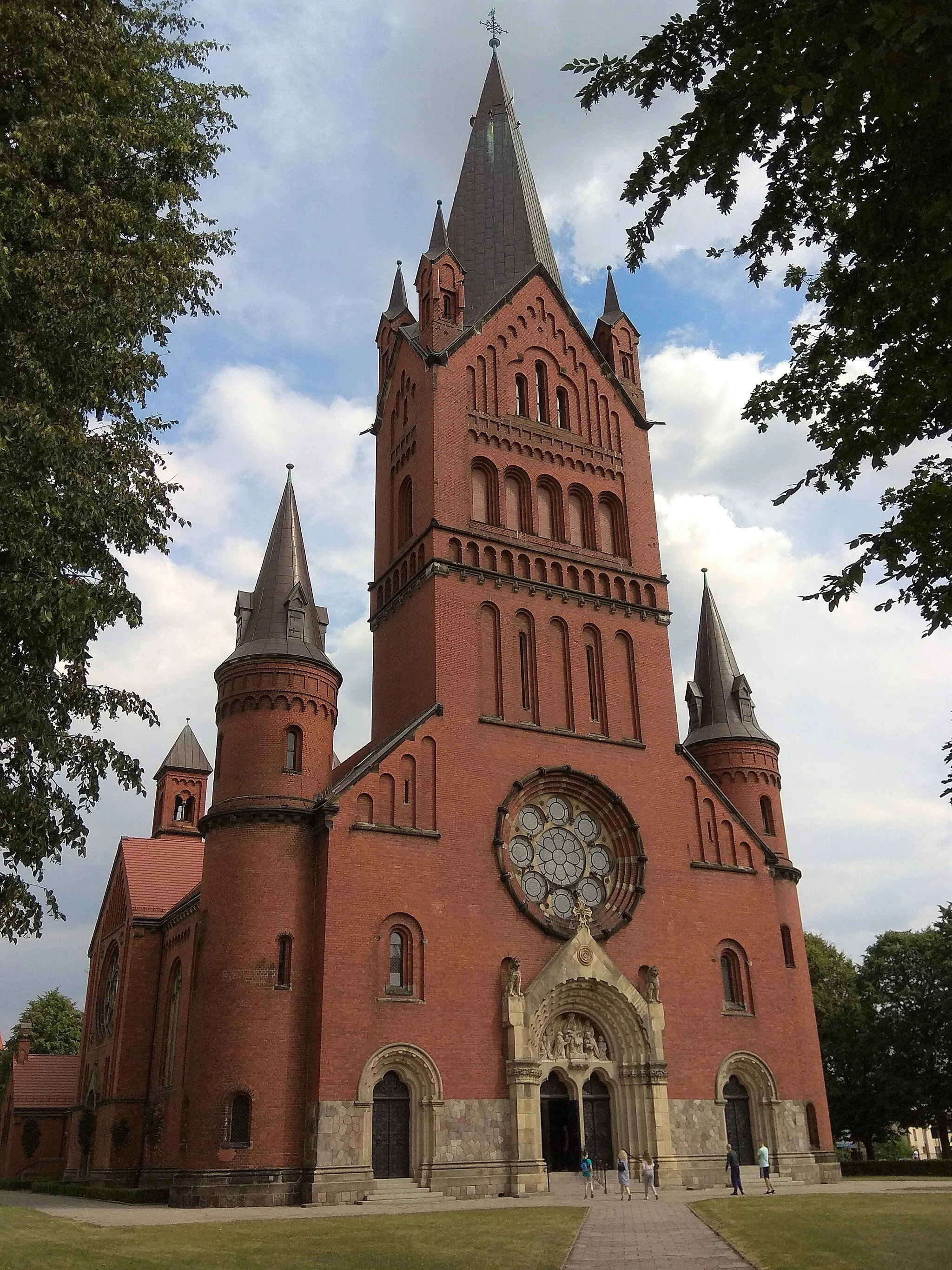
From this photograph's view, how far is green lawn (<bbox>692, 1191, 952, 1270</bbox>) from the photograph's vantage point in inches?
600

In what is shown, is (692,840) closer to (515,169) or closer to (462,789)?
(462,789)

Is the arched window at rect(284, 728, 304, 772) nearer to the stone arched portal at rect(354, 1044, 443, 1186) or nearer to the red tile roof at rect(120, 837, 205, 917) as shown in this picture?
the stone arched portal at rect(354, 1044, 443, 1186)

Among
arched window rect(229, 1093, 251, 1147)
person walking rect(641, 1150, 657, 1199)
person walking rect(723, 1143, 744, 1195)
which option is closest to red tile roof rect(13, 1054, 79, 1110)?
arched window rect(229, 1093, 251, 1147)

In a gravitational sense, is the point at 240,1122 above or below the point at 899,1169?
above

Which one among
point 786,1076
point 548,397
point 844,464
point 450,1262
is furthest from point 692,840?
point 844,464

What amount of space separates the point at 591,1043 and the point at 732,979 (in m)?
5.74

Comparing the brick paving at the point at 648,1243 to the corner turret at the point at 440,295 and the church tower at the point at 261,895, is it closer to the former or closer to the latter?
the church tower at the point at 261,895

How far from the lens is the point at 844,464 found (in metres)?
12.3

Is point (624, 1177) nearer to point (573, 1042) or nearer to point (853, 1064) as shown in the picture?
point (573, 1042)

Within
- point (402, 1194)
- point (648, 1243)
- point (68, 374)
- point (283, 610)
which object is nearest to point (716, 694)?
point (283, 610)

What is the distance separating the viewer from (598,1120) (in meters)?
30.8

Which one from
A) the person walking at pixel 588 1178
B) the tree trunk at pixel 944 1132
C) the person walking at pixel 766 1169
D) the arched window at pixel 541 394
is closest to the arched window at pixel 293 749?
the person walking at pixel 588 1178

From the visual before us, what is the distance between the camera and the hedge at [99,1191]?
3002cm

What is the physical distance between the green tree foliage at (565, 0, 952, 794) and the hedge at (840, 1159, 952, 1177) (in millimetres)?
34957
